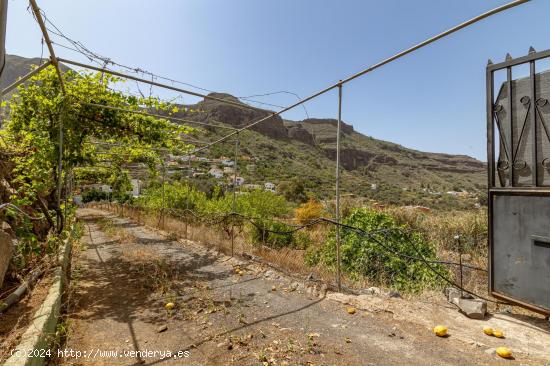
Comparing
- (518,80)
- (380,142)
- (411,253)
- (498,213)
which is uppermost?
(380,142)

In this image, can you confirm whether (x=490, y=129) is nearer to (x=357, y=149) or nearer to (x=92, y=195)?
(x=92, y=195)

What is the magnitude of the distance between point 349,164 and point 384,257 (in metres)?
52.0

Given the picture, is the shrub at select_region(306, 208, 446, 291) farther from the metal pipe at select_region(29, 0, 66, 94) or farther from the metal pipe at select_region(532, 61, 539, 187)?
the metal pipe at select_region(29, 0, 66, 94)

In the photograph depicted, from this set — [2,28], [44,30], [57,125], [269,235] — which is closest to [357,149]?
[269,235]

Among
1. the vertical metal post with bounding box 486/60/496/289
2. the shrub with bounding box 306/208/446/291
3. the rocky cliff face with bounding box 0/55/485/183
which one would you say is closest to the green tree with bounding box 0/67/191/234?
the shrub with bounding box 306/208/446/291

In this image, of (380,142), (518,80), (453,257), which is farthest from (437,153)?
(518,80)

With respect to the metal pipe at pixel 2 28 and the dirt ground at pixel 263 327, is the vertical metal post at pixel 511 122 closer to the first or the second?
the dirt ground at pixel 263 327

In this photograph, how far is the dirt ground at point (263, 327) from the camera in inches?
113

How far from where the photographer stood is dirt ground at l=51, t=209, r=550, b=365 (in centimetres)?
288

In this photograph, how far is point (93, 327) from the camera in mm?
3633

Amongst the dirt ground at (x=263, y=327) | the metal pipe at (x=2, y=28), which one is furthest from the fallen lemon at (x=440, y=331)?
the metal pipe at (x=2, y=28)

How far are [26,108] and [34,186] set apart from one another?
3.06 meters

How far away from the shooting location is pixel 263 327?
3.54 m

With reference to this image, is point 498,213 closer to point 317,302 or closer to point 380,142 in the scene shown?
point 317,302
